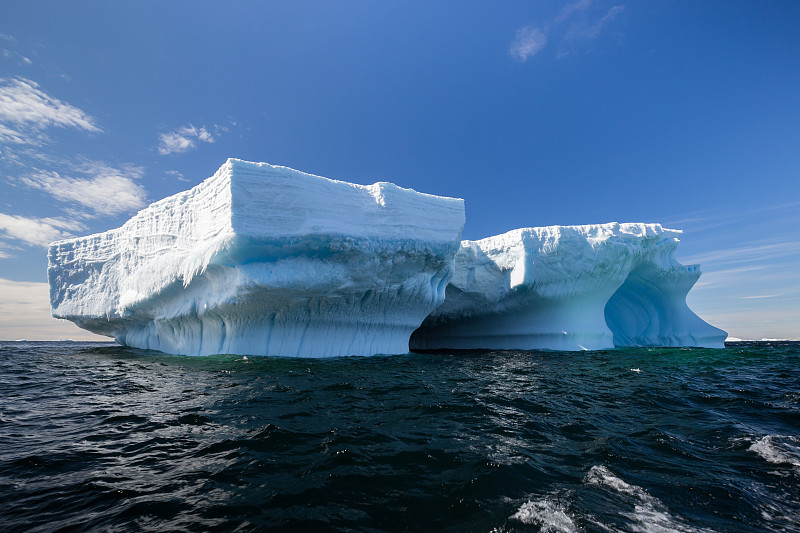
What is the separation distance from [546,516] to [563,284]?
1677 centimetres

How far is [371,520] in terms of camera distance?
229cm

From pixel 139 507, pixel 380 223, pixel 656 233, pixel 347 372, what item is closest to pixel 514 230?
pixel 656 233

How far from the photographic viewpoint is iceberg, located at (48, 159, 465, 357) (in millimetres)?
11086

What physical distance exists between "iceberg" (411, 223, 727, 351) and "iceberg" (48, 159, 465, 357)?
4.09 m

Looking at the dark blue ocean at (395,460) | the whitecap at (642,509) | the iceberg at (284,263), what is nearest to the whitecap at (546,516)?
the dark blue ocean at (395,460)

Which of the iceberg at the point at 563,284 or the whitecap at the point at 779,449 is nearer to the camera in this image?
the whitecap at the point at 779,449

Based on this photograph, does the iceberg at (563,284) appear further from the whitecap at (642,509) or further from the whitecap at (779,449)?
the whitecap at (642,509)

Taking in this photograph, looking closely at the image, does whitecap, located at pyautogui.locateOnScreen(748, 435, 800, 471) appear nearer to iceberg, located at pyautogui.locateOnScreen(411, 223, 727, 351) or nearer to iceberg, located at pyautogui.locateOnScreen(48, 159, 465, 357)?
iceberg, located at pyautogui.locateOnScreen(48, 159, 465, 357)

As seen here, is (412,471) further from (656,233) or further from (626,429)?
(656,233)

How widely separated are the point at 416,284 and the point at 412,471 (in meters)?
11.1

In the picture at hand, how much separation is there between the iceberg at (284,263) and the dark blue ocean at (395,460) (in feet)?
Answer: 18.1

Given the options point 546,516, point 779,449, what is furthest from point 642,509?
point 779,449

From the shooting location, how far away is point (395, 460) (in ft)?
10.5

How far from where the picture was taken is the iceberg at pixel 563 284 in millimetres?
17328
